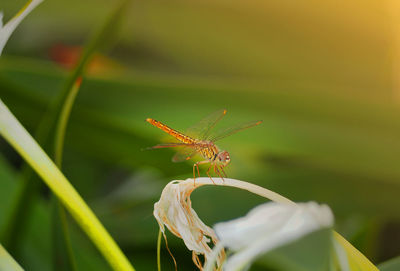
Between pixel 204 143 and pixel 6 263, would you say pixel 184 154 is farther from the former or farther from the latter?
pixel 6 263

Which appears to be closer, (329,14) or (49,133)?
(49,133)

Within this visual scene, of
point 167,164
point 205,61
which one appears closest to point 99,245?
point 167,164

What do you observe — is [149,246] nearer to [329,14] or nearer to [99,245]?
[99,245]

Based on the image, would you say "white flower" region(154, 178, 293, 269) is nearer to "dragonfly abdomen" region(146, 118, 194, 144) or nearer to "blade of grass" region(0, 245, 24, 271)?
"blade of grass" region(0, 245, 24, 271)

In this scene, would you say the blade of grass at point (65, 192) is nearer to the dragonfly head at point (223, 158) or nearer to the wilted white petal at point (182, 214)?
the wilted white petal at point (182, 214)

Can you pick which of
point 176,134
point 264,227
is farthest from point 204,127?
point 264,227

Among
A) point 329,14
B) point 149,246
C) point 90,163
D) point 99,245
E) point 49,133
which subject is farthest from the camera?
point 329,14
